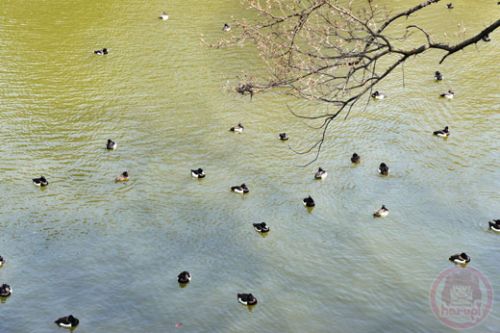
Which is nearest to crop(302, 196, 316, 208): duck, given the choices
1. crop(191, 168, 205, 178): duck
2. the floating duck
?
the floating duck

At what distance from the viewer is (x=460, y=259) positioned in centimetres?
1323

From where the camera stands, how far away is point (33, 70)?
2145 centimetres

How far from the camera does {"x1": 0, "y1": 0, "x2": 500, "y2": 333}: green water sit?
1243cm

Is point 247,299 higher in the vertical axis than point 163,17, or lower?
lower

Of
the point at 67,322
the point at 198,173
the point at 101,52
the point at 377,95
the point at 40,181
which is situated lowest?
the point at 67,322

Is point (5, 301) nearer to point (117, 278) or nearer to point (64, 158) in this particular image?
point (117, 278)

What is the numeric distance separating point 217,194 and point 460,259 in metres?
5.50

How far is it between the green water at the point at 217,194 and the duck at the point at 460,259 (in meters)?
0.22

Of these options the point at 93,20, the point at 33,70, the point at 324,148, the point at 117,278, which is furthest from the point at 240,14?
the point at 117,278

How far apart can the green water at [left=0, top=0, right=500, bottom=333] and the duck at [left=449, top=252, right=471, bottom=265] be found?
0.22 meters

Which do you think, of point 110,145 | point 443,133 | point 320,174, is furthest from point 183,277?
point 443,133

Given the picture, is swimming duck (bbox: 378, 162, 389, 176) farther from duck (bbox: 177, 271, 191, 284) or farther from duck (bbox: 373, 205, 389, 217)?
duck (bbox: 177, 271, 191, 284)

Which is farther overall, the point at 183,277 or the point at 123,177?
the point at 123,177

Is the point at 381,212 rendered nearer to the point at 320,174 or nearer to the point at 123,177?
the point at 320,174
